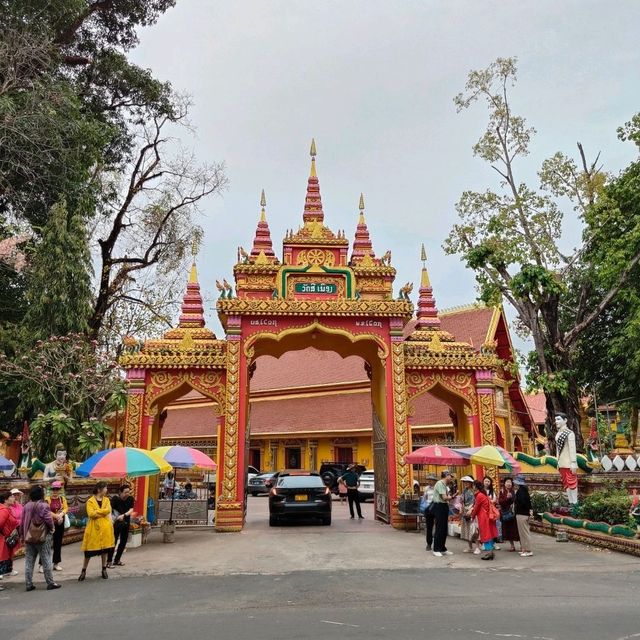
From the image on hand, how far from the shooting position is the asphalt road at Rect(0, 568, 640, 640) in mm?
5492

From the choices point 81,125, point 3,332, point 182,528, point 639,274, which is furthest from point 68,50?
point 639,274

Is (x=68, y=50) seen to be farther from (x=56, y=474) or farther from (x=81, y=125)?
(x=56, y=474)

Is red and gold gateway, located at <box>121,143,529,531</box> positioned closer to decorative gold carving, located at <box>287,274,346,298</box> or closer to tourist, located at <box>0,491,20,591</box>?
decorative gold carving, located at <box>287,274,346,298</box>

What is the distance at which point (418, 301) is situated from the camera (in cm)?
1969

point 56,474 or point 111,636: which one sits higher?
point 56,474

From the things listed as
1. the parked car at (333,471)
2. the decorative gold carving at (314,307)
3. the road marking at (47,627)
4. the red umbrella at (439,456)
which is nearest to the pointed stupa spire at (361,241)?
the decorative gold carving at (314,307)

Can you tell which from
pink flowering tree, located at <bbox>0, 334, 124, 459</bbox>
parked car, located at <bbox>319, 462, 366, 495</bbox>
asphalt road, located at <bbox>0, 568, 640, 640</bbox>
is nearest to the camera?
asphalt road, located at <bbox>0, 568, 640, 640</bbox>

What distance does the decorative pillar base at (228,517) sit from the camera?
1392 centimetres

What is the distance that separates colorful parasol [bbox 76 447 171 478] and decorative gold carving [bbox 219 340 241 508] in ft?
12.5

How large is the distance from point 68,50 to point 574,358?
75.8 ft

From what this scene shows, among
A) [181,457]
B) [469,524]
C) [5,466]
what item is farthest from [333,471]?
[181,457]

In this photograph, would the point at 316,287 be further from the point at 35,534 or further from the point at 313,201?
the point at 35,534

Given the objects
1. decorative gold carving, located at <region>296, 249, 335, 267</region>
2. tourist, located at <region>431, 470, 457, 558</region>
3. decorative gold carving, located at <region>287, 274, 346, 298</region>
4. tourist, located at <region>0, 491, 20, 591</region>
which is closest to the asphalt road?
tourist, located at <region>0, 491, 20, 591</region>

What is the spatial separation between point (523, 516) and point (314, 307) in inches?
282
